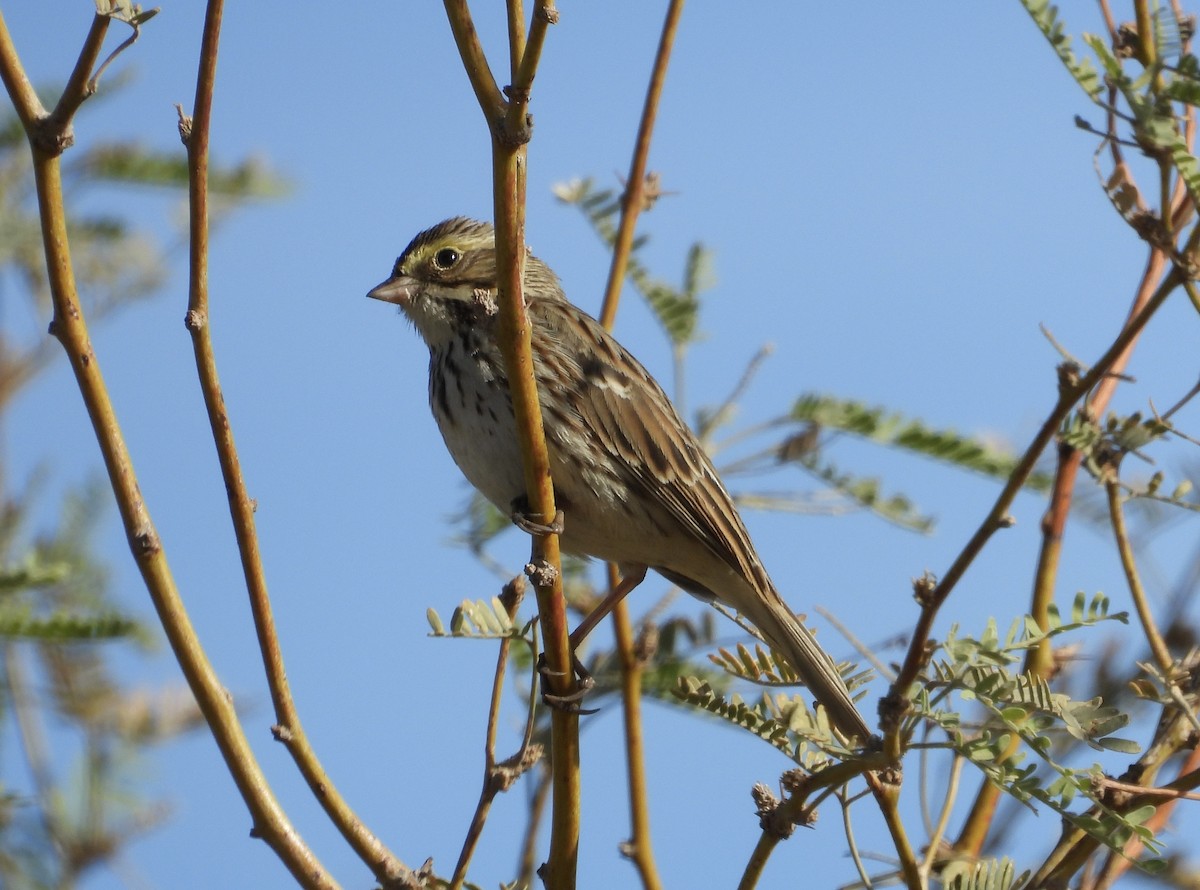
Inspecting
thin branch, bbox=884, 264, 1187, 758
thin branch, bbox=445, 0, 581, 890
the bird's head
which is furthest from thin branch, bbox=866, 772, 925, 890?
the bird's head

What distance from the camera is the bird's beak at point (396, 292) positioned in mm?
5203

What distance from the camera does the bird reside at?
4648 millimetres

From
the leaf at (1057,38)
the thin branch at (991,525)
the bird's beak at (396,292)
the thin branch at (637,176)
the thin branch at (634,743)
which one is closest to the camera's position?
the thin branch at (991,525)

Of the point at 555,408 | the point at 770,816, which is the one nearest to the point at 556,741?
the point at 770,816

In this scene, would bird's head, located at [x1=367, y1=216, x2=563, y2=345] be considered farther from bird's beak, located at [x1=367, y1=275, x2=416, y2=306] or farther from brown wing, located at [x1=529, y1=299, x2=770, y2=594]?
brown wing, located at [x1=529, y1=299, x2=770, y2=594]

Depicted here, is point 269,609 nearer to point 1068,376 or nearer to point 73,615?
point 73,615

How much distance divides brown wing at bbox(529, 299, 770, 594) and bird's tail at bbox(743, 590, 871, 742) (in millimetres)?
123

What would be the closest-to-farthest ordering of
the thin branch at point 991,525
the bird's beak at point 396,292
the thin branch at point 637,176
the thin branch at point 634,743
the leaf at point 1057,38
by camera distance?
1. the thin branch at point 991,525
2. the leaf at point 1057,38
3. the thin branch at point 634,743
4. the thin branch at point 637,176
5. the bird's beak at point 396,292

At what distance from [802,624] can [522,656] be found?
2.78ft

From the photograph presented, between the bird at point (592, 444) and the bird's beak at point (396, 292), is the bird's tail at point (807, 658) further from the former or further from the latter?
the bird's beak at point (396, 292)

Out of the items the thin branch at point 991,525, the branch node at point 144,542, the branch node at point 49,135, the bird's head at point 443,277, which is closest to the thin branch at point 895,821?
the thin branch at point 991,525

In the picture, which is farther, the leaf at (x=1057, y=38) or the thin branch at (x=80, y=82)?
the leaf at (x=1057, y=38)

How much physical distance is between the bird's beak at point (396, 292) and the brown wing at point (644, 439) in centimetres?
43

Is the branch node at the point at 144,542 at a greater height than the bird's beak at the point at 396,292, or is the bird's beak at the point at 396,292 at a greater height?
the bird's beak at the point at 396,292
